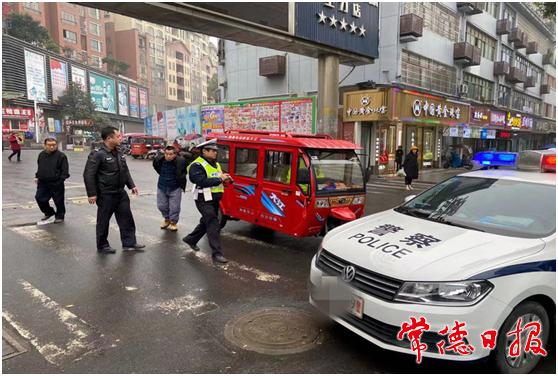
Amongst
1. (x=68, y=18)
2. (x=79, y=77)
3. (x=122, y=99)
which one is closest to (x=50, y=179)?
(x=79, y=77)

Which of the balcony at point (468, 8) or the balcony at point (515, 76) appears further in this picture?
the balcony at point (515, 76)

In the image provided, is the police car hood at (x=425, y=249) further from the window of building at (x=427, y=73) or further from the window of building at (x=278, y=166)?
the window of building at (x=427, y=73)

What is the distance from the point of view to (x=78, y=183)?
14.3 m

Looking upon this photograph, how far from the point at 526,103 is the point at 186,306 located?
43828 mm

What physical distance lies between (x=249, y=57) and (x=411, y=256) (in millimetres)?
24524

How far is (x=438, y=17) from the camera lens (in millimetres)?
22844

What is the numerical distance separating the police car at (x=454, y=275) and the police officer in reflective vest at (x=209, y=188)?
2481mm

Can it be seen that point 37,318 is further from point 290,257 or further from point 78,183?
point 78,183

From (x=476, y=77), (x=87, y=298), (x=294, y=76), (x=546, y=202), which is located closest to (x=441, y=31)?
(x=476, y=77)

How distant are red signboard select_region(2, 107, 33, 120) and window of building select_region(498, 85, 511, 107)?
49.4 meters

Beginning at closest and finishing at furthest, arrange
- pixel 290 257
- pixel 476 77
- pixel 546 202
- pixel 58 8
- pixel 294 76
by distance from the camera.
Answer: pixel 546 202, pixel 290 257, pixel 294 76, pixel 476 77, pixel 58 8

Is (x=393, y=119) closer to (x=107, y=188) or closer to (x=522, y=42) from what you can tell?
(x=107, y=188)

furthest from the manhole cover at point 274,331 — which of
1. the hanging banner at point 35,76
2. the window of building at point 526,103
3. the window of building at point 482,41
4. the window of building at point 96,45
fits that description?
the window of building at point 96,45

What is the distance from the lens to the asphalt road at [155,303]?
316 cm
